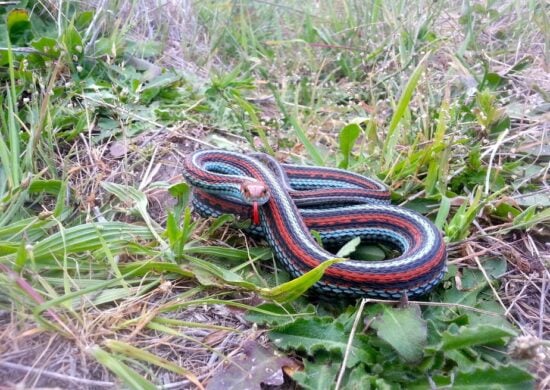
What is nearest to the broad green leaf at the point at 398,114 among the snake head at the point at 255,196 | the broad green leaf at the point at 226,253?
the snake head at the point at 255,196

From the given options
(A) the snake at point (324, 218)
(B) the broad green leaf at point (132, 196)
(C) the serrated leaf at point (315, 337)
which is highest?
(A) the snake at point (324, 218)

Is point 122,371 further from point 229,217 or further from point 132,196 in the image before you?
point 132,196

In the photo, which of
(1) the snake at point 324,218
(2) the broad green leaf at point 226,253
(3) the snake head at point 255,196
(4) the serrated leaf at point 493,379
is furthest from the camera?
(3) the snake head at point 255,196

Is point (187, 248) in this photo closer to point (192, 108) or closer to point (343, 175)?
point (343, 175)

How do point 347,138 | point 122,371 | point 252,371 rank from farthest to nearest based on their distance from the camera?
point 347,138 < point 252,371 < point 122,371

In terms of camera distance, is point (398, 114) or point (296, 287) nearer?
point (296, 287)

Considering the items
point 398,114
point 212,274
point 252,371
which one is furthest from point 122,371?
point 398,114

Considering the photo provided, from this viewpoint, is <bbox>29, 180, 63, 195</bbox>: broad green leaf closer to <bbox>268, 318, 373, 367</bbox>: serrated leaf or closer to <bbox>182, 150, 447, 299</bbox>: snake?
<bbox>182, 150, 447, 299</bbox>: snake

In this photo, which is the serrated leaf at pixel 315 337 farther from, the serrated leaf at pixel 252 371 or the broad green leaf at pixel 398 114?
the broad green leaf at pixel 398 114
